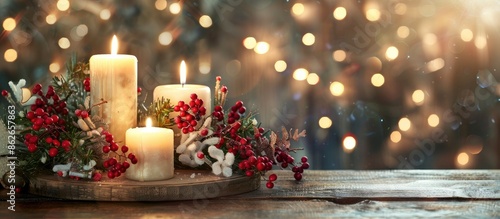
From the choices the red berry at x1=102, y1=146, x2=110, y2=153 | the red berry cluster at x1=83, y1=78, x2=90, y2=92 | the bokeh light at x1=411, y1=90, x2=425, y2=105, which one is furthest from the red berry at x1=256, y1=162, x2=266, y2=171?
the bokeh light at x1=411, y1=90, x2=425, y2=105

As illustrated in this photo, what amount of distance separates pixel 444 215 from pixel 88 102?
1.95ft

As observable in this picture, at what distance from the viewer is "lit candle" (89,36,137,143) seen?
1.13 meters

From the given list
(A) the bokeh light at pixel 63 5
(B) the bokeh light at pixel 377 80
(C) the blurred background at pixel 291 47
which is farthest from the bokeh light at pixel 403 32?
(A) the bokeh light at pixel 63 5

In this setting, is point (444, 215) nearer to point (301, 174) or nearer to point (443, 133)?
point (301, 174)

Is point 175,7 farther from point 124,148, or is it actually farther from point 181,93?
point 124,148

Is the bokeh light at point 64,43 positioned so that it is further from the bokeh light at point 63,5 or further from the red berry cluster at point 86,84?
the red berry cluster at point 86,84

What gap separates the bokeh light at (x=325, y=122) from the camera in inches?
78.2

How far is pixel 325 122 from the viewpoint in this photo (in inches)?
78.2

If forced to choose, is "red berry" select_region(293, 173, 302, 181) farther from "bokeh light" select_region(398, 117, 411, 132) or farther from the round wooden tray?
"bokeh light" select_region(398, 117, 411, 132)

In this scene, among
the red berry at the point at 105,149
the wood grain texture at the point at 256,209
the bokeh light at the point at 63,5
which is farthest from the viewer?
the bokeh light at the point at 63,5

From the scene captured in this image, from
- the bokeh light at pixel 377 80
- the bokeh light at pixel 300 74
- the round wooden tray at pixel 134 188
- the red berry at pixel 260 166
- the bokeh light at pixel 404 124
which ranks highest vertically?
the bokeh light at pixel 300 74

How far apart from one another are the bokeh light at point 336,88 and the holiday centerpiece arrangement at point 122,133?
77cm

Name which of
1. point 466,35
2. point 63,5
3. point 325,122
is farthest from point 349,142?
point 63,5

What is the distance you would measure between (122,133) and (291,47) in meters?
0.90
